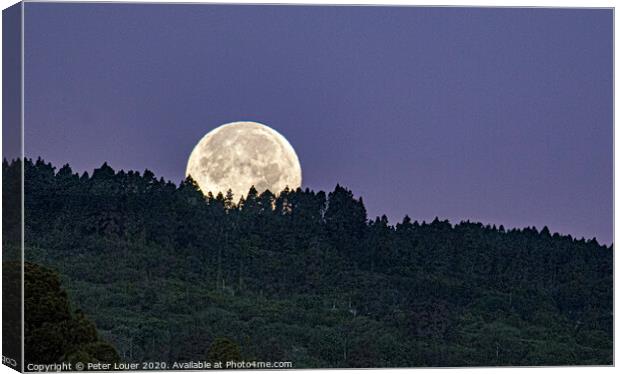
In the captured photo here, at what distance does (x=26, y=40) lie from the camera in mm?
22172

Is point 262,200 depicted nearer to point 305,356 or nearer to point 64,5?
point 305,356

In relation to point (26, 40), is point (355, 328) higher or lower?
lower

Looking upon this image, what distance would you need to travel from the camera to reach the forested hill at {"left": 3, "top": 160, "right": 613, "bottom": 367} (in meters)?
22.9

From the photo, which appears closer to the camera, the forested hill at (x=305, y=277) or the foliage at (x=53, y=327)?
the foliage at (x=53, y=327)

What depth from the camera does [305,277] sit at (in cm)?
2355

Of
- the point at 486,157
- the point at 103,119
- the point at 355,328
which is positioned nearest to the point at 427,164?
the point at 486,157

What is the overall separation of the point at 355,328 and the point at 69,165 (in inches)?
154

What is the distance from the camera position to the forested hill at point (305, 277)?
75.2 feet

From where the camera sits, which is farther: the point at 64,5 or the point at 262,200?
the point at 262,200

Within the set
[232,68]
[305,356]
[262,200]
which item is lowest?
[305,356]

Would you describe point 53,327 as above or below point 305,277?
below

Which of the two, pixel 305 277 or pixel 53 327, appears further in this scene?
pixel 305 277

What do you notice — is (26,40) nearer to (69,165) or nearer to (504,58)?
(69,165)

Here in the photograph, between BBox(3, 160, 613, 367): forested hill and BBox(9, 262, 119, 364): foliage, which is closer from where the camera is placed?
BBox(9, 262, 119, 364): foliage
